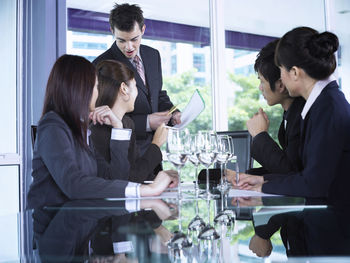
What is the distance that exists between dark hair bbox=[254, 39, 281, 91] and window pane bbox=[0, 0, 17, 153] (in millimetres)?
2680

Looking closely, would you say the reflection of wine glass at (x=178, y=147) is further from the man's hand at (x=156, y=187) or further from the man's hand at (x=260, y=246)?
the man's hand at (x=260, y=246)

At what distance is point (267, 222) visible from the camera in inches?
37.8

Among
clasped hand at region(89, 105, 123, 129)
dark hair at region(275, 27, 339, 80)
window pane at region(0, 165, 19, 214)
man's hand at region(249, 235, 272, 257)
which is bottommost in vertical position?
window pane at region(0, 165, 19, 214)

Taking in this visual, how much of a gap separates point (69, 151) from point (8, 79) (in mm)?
2761

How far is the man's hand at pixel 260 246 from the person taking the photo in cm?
69

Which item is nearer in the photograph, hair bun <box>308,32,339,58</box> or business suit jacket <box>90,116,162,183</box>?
hair bun <box>308,32,339,58</box>

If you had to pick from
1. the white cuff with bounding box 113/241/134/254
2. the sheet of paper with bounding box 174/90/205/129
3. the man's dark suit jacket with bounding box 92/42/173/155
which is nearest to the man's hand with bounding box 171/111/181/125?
the man's dark suit jacket with bounding box 92/42/173/155

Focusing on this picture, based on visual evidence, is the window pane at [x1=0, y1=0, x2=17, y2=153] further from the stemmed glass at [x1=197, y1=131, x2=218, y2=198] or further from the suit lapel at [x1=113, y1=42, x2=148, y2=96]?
the stemmed glass at [x1=197, y1=131, x2=218, y2=198]

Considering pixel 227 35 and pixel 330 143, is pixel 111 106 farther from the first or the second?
pixel 227 35

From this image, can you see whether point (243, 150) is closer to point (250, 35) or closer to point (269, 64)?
point (269, 64)

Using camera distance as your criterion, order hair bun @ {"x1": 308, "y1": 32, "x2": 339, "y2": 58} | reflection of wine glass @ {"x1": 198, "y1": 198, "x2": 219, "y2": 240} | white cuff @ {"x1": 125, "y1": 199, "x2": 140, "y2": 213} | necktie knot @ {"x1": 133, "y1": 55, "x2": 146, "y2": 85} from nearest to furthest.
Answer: reflection of wine glass @ {"x1": 198, "y1": 198, "x2": 219, "y2": 240}
white cuff @ {"x1": 125, "y1": 199, "x2": 140, "y2": 213}
hair bun @ {"x1": 308, "y1": 32, "x2": 339, "y2": 58}
necktie knot @ {"x1": 133, "y1": 55, "x2": 146, "y2": 85}

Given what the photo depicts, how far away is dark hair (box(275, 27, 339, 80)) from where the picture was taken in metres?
1.67

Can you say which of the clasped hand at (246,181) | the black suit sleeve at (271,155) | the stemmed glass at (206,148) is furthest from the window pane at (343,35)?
the stemmed glass at (206,148)

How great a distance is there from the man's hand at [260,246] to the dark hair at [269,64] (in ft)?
4.76
